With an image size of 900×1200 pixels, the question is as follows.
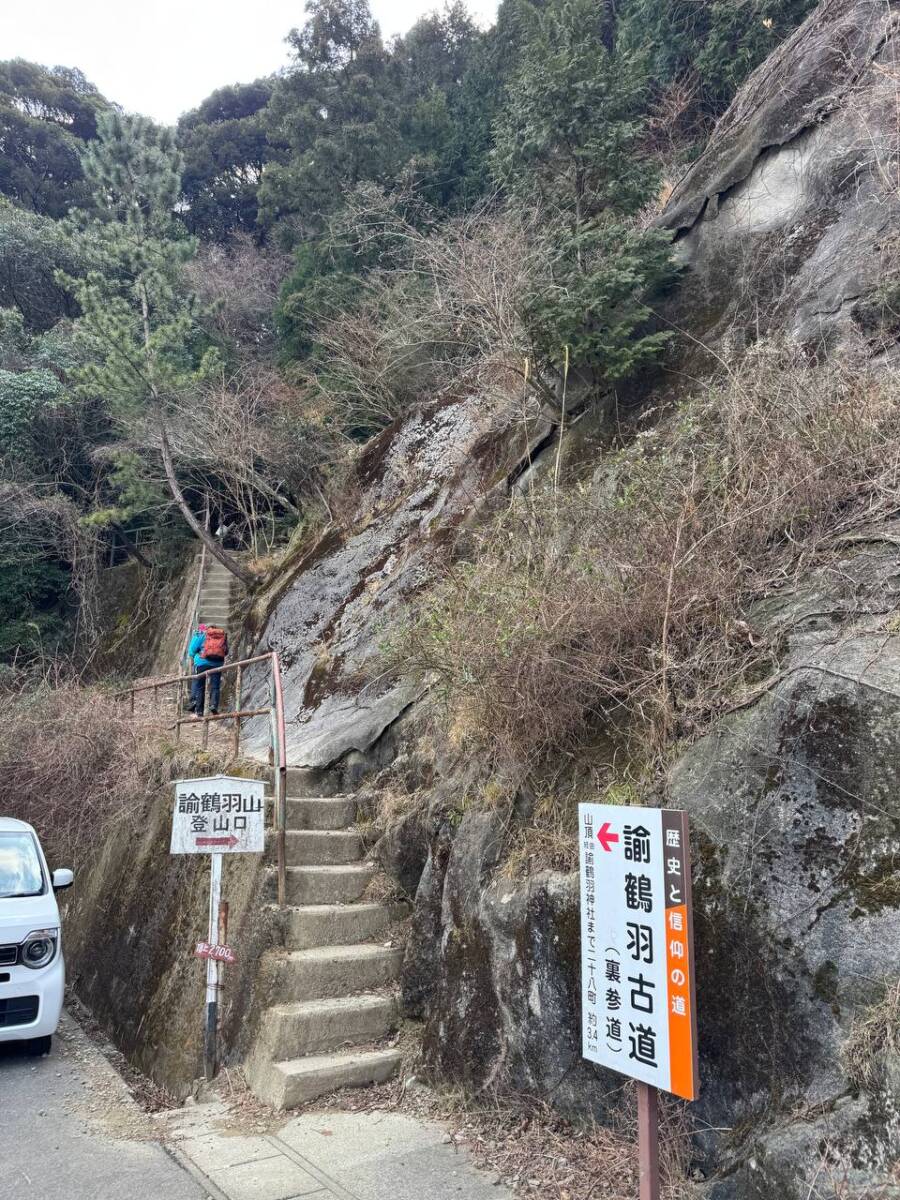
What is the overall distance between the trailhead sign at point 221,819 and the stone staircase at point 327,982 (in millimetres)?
799

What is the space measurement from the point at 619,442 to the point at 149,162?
49.7 ft

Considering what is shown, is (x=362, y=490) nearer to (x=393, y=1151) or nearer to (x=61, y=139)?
(x=393, y=1151)

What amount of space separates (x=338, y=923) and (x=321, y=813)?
1306 millimetres

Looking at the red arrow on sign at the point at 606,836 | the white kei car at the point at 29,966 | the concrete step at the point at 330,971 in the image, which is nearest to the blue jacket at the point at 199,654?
the white kei car at the point at 29,966

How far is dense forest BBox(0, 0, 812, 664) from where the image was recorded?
895 cm

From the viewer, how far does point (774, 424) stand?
5.13 meters

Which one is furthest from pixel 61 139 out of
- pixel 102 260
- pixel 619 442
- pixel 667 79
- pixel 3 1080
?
pixel 3 1080

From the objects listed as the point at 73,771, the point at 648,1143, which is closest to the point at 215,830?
the point at 648,1143

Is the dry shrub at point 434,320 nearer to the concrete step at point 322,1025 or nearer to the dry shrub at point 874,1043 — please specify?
the concrete step at point 322,1025

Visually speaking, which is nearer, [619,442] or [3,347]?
[619,442]

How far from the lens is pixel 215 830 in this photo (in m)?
5.47

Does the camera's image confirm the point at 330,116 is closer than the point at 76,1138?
No

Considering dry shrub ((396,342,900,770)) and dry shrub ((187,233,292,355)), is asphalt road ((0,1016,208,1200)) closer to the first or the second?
dry shrub ((396,342,900,770))

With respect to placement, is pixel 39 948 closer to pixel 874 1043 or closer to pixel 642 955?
pixel 642 955
